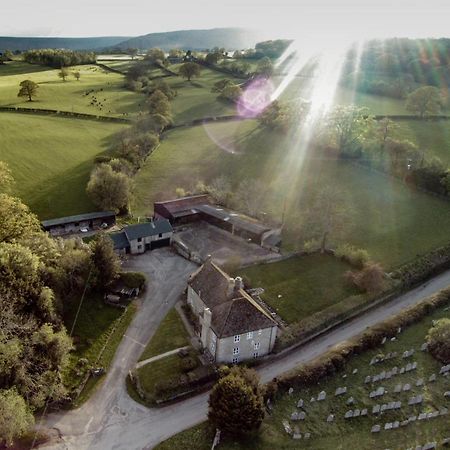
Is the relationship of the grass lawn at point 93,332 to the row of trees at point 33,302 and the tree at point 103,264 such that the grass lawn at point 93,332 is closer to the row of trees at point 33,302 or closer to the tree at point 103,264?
the row of trees at point 33,302

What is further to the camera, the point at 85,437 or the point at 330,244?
the point at 330,244

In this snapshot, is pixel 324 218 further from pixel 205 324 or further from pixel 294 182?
pixel 205 324

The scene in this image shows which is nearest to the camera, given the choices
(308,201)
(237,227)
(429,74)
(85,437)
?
A: (85,437)

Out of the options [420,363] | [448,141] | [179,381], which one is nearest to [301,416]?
[179,381]

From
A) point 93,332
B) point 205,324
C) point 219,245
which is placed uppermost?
point 205,324

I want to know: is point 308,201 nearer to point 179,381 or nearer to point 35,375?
point 179,381

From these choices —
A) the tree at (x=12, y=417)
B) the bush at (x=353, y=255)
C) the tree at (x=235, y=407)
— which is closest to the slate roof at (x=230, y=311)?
the tree at (x=235, y=407)

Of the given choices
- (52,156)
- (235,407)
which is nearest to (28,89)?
(52,156)
